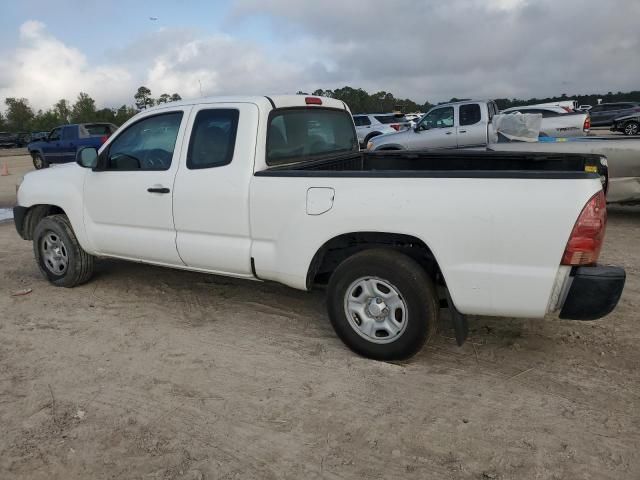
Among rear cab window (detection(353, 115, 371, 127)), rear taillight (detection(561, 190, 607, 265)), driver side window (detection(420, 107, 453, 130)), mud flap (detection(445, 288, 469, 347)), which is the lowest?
mud flap (detection(445, 288, 469, 347))

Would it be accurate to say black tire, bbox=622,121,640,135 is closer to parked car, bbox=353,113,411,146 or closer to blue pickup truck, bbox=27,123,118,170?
parked car, bbox=353,113,411,146

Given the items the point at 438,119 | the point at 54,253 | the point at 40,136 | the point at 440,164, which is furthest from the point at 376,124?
the point at 40,136

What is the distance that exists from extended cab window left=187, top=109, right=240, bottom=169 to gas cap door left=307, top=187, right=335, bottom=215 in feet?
2.65

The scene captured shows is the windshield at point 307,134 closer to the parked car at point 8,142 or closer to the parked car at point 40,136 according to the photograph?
the parked car at point 40,136

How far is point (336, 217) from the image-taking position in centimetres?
356

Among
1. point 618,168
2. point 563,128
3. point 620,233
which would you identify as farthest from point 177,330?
point 563,128

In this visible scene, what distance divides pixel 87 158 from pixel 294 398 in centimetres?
305

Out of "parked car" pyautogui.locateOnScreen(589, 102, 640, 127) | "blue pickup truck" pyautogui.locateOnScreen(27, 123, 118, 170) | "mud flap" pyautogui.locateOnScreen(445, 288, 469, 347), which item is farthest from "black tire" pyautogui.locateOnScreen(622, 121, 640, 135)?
"mud flap" pyautogui.locateOnScreen(445, 288, 469, 347)

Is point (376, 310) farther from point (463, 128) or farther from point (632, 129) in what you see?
point (632, 129)

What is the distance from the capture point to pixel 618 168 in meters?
7.67

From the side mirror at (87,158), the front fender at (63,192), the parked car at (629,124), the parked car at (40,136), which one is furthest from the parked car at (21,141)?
the side mirror at (87,158)

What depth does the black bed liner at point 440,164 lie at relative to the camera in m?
3.58

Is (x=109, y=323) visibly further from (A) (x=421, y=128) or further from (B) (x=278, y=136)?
(A) (x=421, y=128)

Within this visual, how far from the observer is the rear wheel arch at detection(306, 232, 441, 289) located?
3543 mm
